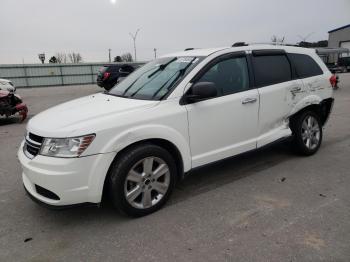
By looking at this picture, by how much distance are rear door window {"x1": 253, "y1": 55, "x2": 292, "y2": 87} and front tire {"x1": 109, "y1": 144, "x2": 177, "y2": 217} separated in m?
1.76

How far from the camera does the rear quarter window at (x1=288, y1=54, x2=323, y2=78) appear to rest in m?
4.71

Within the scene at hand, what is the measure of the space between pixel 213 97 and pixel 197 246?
1.70 meters

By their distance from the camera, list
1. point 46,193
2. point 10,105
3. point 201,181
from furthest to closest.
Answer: point 10,105
point 201,181
point 46,193

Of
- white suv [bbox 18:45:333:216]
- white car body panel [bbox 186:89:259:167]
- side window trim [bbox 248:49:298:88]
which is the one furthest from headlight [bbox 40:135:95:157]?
side window trim [bbox 248:49:298:88]

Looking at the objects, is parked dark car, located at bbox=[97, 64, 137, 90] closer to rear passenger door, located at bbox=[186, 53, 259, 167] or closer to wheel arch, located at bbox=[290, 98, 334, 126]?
wheel arch, located at bbox=[290, 98, 334, 126]

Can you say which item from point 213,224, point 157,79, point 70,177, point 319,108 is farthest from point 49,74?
point 213,224

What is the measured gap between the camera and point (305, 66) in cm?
483

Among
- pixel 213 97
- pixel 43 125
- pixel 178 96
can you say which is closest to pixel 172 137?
pixel 178 96

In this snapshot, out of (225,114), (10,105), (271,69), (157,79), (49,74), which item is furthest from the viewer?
(49,74)

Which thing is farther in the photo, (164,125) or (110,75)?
(110,75)

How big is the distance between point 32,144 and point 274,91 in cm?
308

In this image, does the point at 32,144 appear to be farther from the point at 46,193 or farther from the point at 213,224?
the point at 213,224

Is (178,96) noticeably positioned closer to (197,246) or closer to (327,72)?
(197,246)

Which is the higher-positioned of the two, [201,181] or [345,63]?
[345,63]
